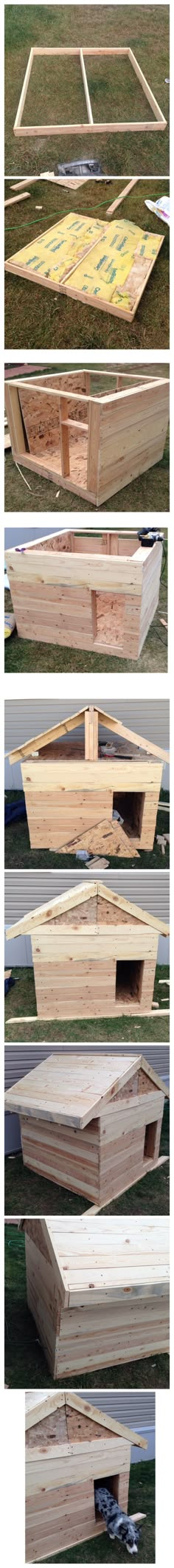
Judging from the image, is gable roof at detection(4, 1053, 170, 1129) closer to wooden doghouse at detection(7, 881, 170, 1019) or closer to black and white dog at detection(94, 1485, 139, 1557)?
wooden doghouse at detection(7, 881, 170, 1019)

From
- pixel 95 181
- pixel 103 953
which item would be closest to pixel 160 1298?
pixel 103 953

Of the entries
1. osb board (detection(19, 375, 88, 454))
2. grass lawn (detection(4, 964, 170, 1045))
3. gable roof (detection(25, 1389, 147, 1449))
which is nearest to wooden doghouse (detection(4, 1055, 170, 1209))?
grass lawn (detection(4, 964, 170, 1045))

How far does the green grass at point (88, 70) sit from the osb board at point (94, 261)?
67 centimetres

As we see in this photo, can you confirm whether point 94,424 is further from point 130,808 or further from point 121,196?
point 130,808

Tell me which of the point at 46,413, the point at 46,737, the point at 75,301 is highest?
the point at 75,301

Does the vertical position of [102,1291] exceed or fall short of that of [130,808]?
it falls short

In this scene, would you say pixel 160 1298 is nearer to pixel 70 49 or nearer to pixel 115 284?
pixel 115 284

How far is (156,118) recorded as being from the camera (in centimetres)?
978

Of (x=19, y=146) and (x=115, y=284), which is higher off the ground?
(x=19, y=146)

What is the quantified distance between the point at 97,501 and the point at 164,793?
1.53 metres

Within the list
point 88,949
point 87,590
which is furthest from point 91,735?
point 88,949

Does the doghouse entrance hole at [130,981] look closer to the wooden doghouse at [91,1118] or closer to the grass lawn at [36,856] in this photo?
the wooden doghouse at [91,1118]

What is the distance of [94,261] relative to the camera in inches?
355

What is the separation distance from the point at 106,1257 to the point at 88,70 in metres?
6.50
